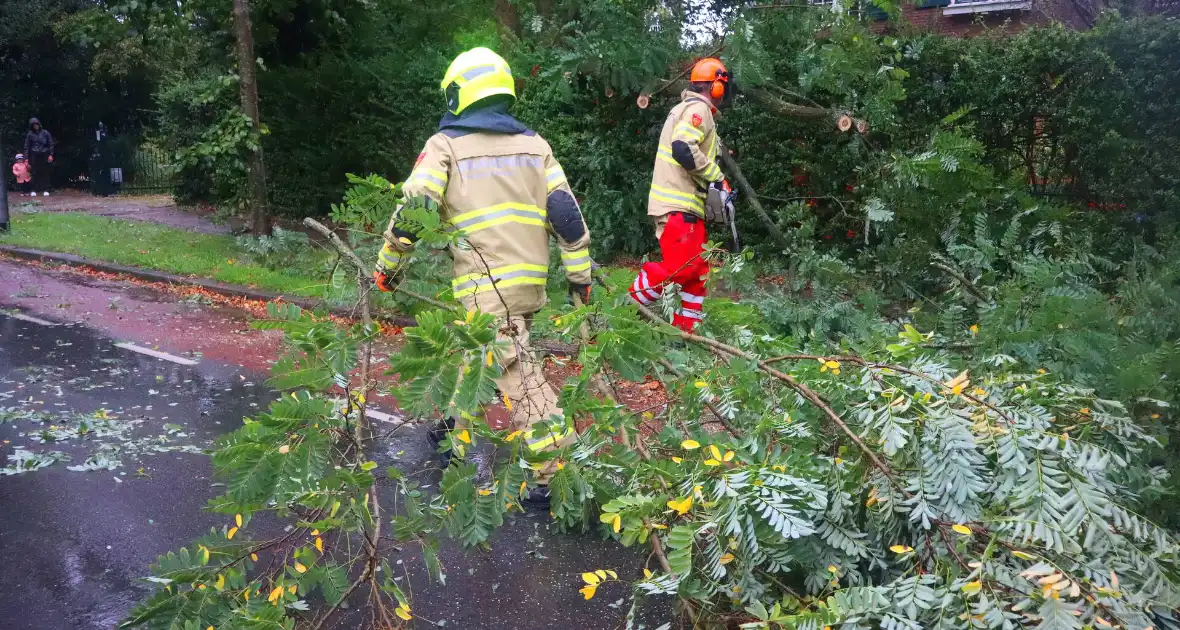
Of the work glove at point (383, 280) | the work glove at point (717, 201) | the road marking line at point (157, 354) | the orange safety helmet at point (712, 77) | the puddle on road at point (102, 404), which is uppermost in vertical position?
the orange safety helmet at point (712, 77)

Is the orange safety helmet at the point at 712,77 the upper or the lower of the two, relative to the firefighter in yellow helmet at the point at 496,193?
upper

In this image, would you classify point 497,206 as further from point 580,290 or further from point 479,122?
point 580,290

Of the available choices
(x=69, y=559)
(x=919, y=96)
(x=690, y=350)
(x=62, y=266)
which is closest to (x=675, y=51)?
(x=919, y=96)

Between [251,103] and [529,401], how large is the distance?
9.46 metres

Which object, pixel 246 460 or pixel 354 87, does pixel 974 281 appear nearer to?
pixel 246 460

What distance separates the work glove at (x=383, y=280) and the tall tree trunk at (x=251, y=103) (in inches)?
325

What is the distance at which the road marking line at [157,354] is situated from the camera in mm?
7056

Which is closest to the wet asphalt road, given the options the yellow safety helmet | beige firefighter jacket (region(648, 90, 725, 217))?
the yellow safety helmet

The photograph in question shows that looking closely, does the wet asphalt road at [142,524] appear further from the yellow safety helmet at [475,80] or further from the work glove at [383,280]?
the yellow safety helmet at [475,80]

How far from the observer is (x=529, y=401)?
3188mm

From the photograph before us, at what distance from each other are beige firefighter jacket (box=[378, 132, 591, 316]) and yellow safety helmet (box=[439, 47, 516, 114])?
16cm

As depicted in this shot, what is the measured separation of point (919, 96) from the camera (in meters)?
8.88

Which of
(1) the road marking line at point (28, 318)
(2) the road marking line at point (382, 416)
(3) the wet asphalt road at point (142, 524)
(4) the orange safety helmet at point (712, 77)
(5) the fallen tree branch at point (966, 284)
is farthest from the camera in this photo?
(1) the road marking line at point (28, 318)

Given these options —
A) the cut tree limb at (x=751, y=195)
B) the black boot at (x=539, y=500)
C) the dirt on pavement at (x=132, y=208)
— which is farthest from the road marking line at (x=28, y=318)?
the dirt on pavement at (x=132, y=208)
